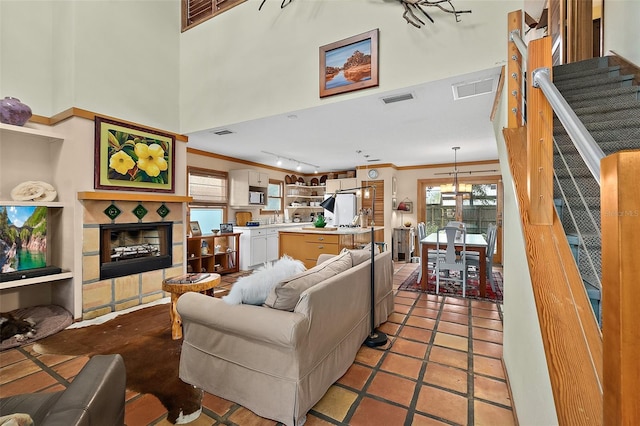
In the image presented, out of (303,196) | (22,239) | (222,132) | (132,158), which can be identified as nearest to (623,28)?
(222,132)

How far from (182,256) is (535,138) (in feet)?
14.1

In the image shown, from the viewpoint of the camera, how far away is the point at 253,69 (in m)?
3.54

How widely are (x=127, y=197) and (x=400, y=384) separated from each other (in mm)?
3525

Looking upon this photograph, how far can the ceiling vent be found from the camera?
264 centimetres

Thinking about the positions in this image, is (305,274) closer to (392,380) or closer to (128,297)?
(392,380)

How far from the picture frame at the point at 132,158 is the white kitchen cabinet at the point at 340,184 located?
4.36 metres

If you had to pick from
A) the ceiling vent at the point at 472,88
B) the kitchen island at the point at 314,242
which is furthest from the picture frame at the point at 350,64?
the kitchen island at the point at 314,242

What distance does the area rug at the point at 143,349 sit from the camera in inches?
74.0

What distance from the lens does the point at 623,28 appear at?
3.14m

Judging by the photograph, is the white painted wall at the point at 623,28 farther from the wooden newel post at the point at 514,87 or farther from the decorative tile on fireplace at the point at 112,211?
the decorative tile on fireplace at the point at 112,211

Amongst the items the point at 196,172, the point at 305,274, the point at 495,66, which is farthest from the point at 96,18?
the point at 495,66

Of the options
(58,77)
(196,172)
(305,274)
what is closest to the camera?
(305,274)

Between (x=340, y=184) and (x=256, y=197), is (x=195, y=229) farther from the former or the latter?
(x=340, y=184)

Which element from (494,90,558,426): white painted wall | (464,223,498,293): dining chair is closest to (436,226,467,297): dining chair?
(464,223,498,293): dining chair
